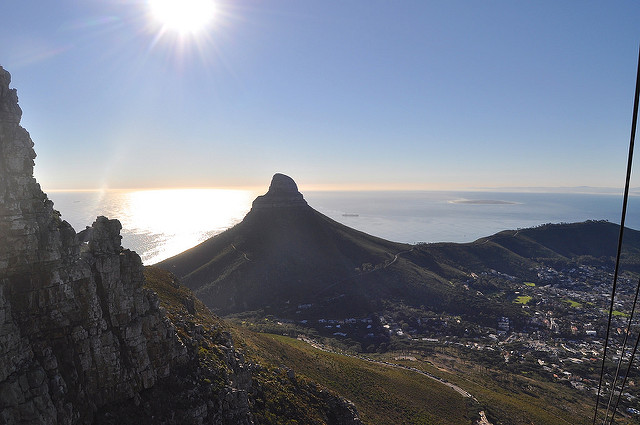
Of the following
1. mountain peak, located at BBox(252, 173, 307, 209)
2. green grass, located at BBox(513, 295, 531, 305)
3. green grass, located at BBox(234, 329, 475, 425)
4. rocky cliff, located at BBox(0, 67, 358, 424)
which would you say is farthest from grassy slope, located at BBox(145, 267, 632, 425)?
mountain peak, located at BBox(252, 173, 307, 209)

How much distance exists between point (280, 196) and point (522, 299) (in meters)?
118

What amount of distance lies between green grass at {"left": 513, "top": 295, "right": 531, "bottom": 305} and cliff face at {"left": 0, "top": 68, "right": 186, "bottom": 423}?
5859 inches

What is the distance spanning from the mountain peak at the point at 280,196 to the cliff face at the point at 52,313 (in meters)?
139

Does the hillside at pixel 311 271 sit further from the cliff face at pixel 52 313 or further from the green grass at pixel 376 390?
the cliff face at pixel 52 313

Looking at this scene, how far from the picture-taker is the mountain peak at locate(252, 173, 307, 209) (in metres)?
159

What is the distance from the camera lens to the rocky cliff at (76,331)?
15289 mm

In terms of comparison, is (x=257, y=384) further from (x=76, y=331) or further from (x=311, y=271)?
(x=311, y=271)

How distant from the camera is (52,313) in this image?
16.5m

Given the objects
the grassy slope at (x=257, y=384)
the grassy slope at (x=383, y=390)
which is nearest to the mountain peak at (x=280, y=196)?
the grassy slope at (x=383, y=390)

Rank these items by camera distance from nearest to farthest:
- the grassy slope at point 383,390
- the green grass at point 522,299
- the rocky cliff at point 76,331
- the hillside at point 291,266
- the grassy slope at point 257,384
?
the rocky cliff at point 76,331
the grassy slope at point 257,384
the grassy slope at point 383,390
the hillside at point 291,266
the green grass at point 522,299

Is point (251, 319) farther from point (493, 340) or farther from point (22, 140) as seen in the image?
point (22, 140)

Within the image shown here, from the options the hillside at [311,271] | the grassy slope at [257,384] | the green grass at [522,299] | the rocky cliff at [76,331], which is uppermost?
the rocky cliff at [76,331]

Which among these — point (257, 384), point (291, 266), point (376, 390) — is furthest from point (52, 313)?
point (291, 266)

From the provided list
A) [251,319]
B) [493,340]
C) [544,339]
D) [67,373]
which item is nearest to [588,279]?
[544,339]
